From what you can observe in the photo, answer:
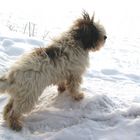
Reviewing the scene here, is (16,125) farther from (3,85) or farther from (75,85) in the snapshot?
(75,85)

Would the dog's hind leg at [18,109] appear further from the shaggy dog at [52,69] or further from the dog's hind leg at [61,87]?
the dog's hind leg at [61,87]

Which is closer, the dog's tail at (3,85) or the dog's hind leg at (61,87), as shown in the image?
the dog's tail at (3,85)

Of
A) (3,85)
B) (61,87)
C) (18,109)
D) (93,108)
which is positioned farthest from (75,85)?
(3,85)

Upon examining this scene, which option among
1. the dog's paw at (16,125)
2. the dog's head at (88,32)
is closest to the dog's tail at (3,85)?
the dog's paw at (16,125)

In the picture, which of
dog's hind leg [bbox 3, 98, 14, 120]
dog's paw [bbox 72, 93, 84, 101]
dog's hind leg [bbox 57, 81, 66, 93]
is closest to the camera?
dog's hind leg [bbox 3, 98, 14, 120]

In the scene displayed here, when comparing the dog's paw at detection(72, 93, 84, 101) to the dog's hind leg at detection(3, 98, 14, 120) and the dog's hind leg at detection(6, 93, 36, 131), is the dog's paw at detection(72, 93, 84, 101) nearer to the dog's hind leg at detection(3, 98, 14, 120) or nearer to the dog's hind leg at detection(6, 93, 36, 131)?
the dog's hind leg at detection(6, 93, 36, 131)

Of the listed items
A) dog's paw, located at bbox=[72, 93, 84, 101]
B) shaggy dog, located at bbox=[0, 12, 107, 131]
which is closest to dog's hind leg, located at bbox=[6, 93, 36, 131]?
shaggy dog, located at bbox=[0, 12, 107, 131]

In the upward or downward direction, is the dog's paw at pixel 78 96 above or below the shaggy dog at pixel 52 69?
below

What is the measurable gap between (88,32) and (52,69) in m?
Answer: 0.76

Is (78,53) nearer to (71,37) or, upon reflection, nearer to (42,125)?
(71,37)

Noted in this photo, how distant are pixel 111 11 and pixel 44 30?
327cm

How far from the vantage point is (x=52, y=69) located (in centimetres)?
434

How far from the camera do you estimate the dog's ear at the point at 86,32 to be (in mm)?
4734

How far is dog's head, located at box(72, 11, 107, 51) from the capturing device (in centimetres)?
474
